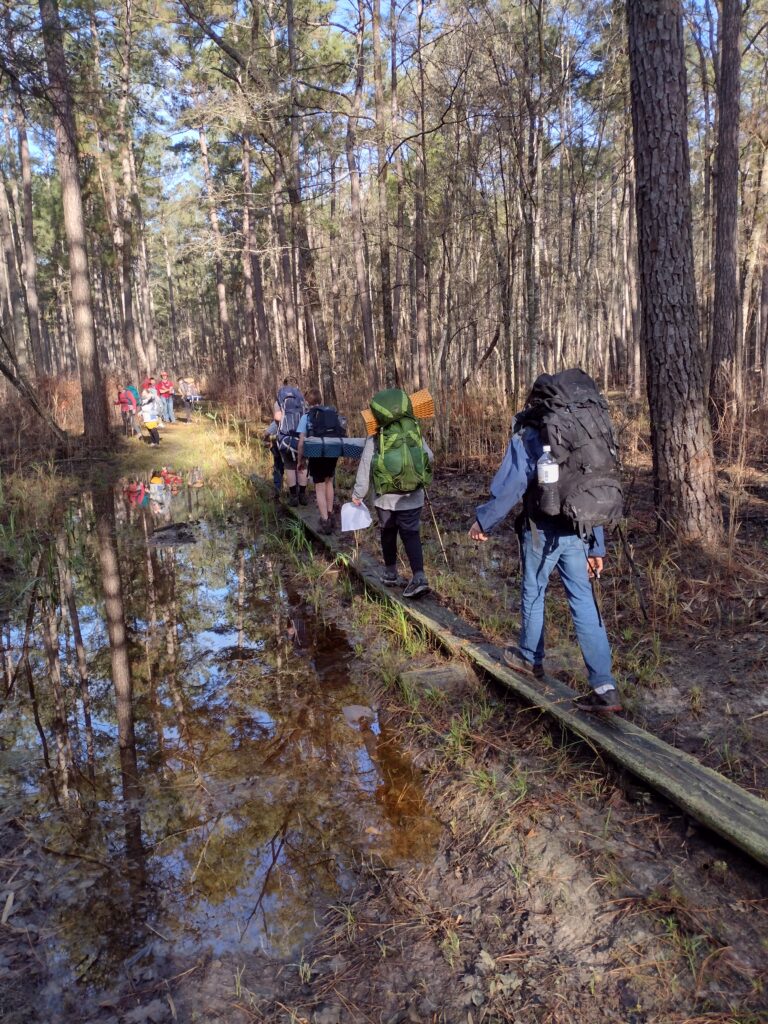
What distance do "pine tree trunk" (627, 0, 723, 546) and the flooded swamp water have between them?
266cm

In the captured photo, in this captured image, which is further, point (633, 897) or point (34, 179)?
point (34, 179)

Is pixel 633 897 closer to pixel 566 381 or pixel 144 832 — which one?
pixel 144 832

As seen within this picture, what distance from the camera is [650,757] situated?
304 centimetres

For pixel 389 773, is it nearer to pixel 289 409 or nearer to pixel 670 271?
pixel 670 271

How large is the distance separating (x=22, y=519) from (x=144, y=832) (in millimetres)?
7160

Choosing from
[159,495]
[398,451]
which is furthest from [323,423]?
[159,495]

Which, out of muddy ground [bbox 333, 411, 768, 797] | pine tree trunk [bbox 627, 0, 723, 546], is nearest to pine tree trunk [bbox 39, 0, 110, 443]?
muddy ground [bbox 333, 411, 768, 797]

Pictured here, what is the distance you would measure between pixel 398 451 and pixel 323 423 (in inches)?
108

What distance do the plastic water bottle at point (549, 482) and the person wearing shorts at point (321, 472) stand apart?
462 centimetres

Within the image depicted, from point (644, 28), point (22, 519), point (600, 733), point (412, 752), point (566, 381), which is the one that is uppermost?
point (644, 28)

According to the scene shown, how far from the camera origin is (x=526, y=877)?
2635mm

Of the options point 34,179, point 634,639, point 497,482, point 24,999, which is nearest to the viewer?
point 24,999

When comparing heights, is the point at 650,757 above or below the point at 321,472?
below

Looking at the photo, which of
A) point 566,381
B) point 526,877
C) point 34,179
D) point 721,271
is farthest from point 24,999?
point 34,179
